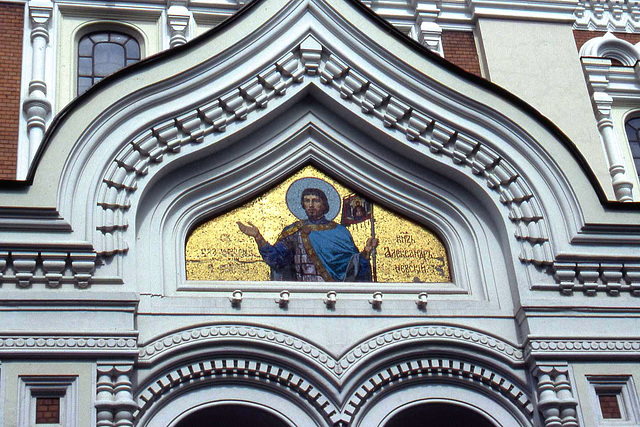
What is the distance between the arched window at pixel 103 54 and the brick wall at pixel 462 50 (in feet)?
11.2

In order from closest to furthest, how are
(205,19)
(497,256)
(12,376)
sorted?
(12,376) → (497,256) → (205,19)

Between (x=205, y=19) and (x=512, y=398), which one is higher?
(x=205, y=19)

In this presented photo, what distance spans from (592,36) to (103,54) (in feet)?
19.0

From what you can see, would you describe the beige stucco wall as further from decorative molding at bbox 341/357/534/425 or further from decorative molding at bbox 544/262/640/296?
decorative molding at bbox 341/357/534/425

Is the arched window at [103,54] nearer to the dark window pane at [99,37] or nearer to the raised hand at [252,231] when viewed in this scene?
the dark window pane at [99,37]

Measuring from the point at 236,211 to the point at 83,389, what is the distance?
8.21 feet

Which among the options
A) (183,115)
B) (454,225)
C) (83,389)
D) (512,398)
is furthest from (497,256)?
(83,389)

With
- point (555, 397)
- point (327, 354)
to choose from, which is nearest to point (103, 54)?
point (327, 354)

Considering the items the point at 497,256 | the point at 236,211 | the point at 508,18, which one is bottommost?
the point at 497,256

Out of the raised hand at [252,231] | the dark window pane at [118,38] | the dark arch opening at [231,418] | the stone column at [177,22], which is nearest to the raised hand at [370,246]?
the raised hand at [252,231]

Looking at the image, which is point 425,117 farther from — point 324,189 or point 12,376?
point 12,376

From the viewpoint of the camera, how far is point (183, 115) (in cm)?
1010

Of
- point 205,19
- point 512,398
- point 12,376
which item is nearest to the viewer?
point 12,376

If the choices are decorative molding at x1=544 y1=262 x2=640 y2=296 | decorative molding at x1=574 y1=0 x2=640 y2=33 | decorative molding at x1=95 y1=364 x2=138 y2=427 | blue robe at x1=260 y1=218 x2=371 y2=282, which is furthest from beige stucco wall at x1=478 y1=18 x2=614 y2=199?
decorative molding at x1=95 y1=364 x2=138 y2=427
